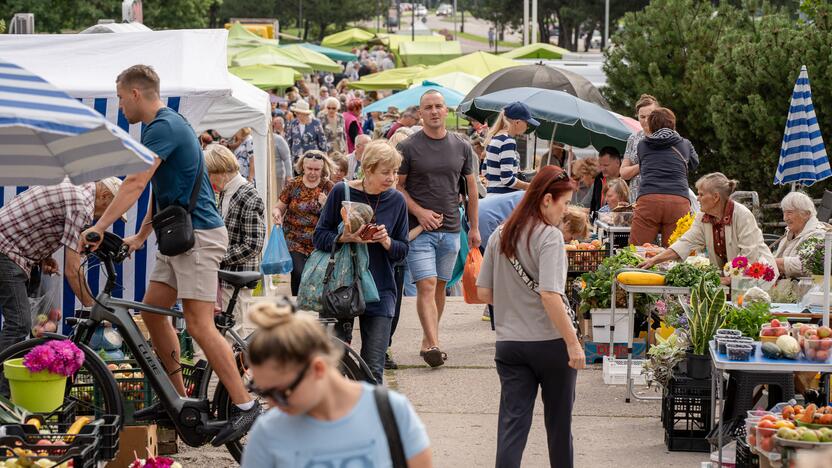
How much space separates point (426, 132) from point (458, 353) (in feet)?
6.41

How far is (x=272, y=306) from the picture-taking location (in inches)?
121

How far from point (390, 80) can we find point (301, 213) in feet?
68.7

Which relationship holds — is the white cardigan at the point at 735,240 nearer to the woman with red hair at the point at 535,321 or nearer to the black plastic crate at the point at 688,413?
the black plastic crate at the point at 688,413

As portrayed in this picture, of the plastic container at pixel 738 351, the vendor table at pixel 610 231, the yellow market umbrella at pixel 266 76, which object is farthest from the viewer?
the yellow market umbrella at pixel 266 76

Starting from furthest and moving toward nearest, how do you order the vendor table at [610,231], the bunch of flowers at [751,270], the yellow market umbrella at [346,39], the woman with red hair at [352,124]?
1. the yellow market umbrella at [346,39]
2. the woman with red hair at [352,124]
3. the vendor table at [610,231]
4. the bunch of flowers at [751,270]

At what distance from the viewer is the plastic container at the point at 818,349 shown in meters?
6.27

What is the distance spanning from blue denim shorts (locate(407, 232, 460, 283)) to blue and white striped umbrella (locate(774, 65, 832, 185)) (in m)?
3.71

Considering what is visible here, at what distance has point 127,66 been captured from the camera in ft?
31.0

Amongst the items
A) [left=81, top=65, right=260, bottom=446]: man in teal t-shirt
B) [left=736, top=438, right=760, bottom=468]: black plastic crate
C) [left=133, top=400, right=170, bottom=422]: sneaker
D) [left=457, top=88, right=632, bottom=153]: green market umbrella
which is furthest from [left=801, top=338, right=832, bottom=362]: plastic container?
[left=457, top=88, right=632, bottom=153]: green market umbrella

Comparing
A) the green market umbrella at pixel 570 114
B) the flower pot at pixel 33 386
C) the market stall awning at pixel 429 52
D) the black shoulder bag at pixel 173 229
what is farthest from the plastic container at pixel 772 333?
the market stall awning at pixel 429 52

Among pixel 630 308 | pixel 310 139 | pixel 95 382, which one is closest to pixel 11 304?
pixel 95 382

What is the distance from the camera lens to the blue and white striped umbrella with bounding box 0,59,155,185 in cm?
456

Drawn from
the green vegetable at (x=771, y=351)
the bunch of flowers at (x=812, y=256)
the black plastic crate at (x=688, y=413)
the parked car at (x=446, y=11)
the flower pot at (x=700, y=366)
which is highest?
the parked car at (x=446, y=11)

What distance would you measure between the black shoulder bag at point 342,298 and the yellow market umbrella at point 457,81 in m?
16.2
